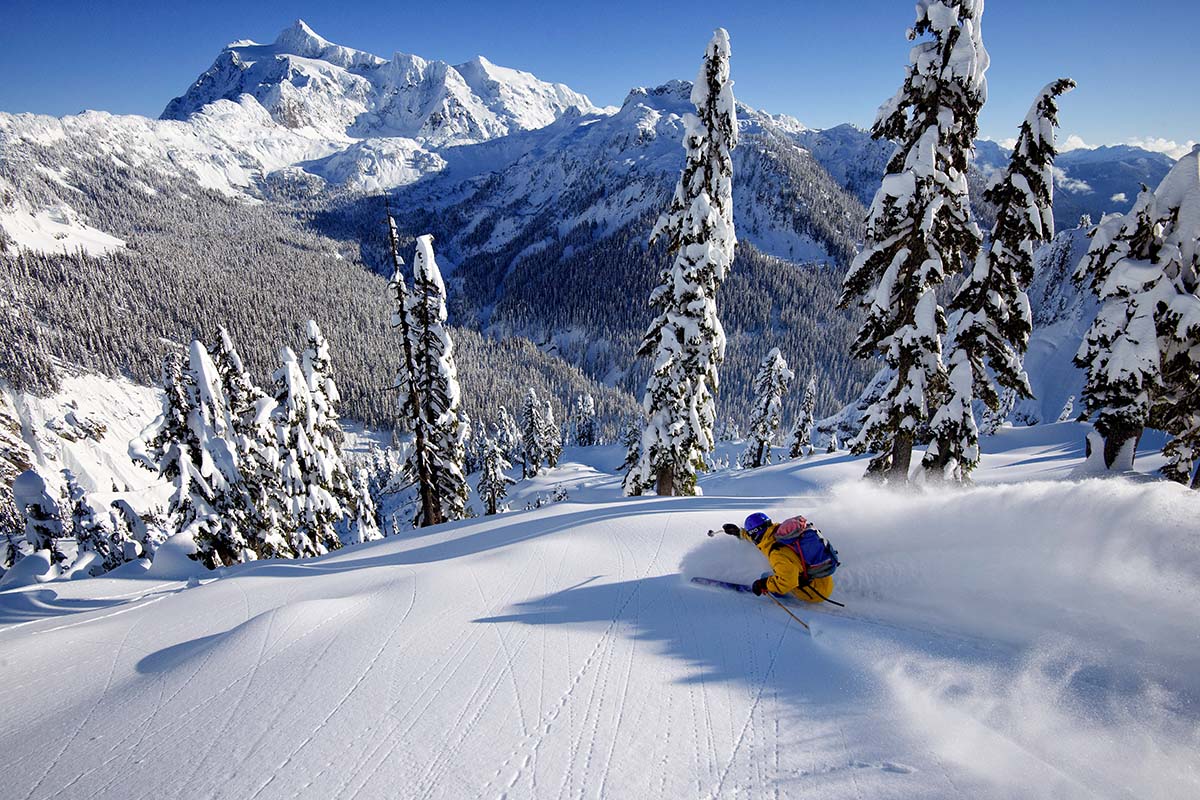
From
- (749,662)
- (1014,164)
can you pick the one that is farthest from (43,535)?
(1014,164)

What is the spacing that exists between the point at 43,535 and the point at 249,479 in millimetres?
10740

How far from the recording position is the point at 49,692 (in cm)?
412

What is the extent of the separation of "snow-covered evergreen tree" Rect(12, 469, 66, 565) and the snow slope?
18.5 meters

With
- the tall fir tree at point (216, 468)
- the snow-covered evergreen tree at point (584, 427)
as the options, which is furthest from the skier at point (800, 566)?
the snow-covered evergreen tree at point (584, 427)

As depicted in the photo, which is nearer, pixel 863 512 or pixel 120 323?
pixel 863 512

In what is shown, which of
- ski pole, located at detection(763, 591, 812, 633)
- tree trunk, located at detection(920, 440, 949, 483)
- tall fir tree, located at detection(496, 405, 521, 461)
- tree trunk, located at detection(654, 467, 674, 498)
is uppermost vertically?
ski pole, located at detection(763, 591, 812, 633)

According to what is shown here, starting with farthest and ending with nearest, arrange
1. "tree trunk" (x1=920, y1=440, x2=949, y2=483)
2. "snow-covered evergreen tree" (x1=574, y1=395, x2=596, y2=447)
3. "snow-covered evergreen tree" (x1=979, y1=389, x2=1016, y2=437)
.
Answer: "snow-covered evergreen tree" (x1=574, y1=395, x2=596, y2=447) → "snow-covered evergreen tree" (x1=979, y1=389, x2=1016, y2=437) → "tree trunk" (x1=920, y1=440, x2=949, y2=483)

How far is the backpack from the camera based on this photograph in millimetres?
5234

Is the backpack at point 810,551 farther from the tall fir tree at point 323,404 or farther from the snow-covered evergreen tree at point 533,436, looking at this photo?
the snow-covered evergreen tree at point 533,436

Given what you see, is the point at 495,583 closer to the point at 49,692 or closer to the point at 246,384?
the point at 49,692

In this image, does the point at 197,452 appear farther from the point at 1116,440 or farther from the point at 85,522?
the point at 1116,440

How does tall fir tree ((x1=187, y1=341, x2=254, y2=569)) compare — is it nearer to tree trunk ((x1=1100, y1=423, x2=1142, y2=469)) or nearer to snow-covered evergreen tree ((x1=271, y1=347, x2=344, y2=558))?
snow-covered evergreen tree ((x1=271, y1=347, x2=344, y2=558))

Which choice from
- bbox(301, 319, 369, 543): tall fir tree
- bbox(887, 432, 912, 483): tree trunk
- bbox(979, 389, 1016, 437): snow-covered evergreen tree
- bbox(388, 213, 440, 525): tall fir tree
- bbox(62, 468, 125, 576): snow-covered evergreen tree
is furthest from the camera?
bbox(979, 389, 1016, 437): snow-covered evergreen tree

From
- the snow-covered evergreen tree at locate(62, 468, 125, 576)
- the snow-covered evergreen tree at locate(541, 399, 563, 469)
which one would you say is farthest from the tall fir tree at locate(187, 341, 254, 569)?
the snow-covered evergreen tree at locate(541, 399, 563, 469)
